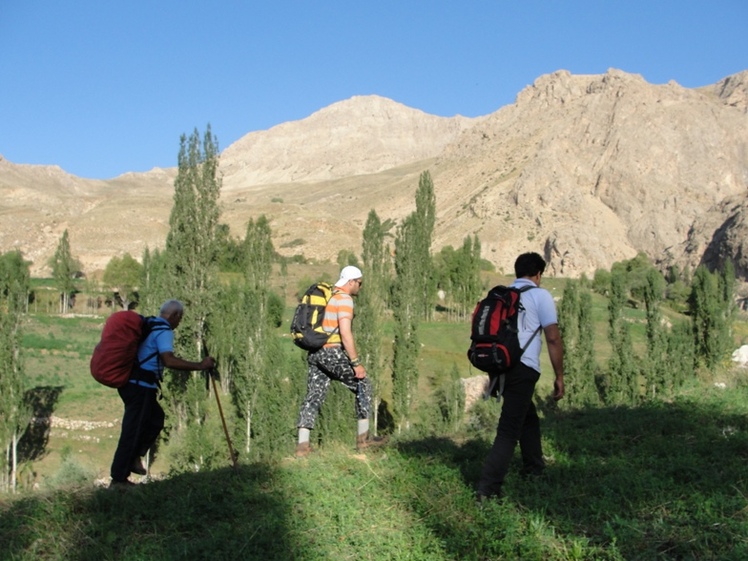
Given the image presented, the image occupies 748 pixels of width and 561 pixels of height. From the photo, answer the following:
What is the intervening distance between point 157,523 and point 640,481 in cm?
340

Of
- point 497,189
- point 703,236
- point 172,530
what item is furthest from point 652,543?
point 497,189

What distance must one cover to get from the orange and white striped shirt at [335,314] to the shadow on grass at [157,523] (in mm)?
1466

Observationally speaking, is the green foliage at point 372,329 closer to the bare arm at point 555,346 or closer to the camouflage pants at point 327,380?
the camouflage pants at point 327,380

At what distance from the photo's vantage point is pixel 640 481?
5191 millimetres

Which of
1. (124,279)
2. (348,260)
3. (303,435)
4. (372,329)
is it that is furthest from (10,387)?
(124,279)

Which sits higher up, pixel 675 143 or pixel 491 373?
pixel 675 143

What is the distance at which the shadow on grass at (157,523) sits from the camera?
4.51 metres

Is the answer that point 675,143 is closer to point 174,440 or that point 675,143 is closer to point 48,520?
point 174,440

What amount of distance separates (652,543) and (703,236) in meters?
89.6

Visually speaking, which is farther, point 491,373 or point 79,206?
point 79,206

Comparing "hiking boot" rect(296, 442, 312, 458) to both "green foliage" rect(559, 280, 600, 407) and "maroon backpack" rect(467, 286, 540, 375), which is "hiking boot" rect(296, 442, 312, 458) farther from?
"green foliage" rect(559, 280, 600, 407)

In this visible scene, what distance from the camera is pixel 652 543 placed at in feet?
13.7

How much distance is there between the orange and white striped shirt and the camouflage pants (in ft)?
0.28

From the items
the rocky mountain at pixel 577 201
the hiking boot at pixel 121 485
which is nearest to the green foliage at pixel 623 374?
the hiking boot at pixel 121 485
